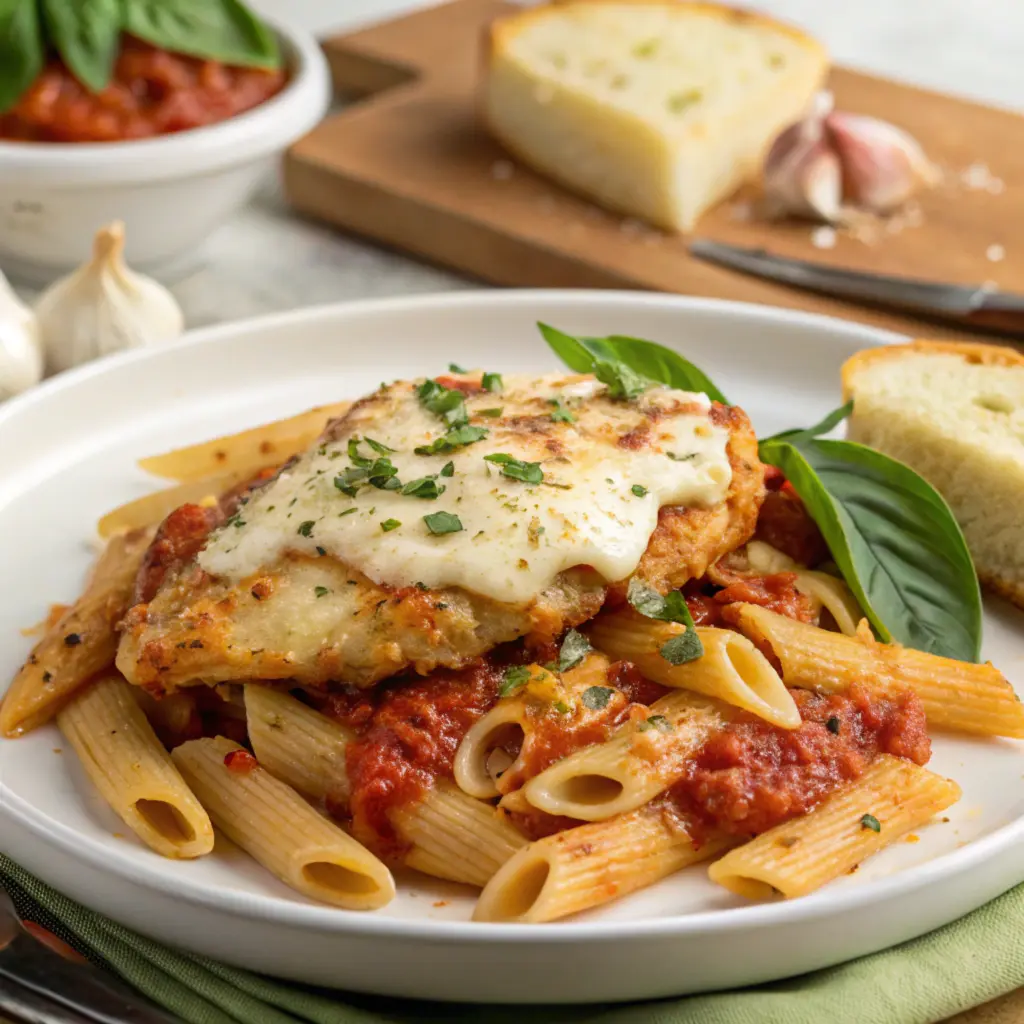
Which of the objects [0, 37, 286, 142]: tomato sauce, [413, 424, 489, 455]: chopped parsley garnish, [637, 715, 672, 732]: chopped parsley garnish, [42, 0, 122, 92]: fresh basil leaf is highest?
[42, 0, 122, 92]: fresh basil leaf

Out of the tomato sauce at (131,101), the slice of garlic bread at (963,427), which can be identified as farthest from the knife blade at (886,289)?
the tomato sauce at (131,101)

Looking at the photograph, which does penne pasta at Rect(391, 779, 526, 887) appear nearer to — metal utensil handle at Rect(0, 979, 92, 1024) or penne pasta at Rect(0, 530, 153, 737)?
metal utensil handle at Rect(0, 979, 92, 1024)

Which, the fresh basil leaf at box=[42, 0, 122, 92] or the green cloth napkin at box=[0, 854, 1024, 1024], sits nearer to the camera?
the green cloth napkin at box=[0, 854, 1024, 1024]

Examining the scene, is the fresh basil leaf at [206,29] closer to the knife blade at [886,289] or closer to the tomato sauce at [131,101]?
the tomato sauce at [131,101]

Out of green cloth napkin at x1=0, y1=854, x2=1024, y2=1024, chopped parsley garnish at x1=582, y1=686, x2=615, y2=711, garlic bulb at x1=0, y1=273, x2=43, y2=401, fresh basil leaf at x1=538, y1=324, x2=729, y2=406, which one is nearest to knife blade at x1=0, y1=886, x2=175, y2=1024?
green cloth napkin at x1=0, y1=854, x2=1024, y2=1024

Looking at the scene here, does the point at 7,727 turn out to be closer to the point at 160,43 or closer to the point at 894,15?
the point at 160,43

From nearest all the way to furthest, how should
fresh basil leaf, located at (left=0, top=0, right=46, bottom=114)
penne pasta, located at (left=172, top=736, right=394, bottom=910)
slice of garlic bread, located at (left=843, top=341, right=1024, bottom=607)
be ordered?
penne pasta, located at (left=172, top=736, right=394, bottom=910) → slice of garlic bread, located at (left=843, top=341, right=1024, bottom=607) → fresh basil leaf, located at (left=0, top=0, right=46, bottom=114)
